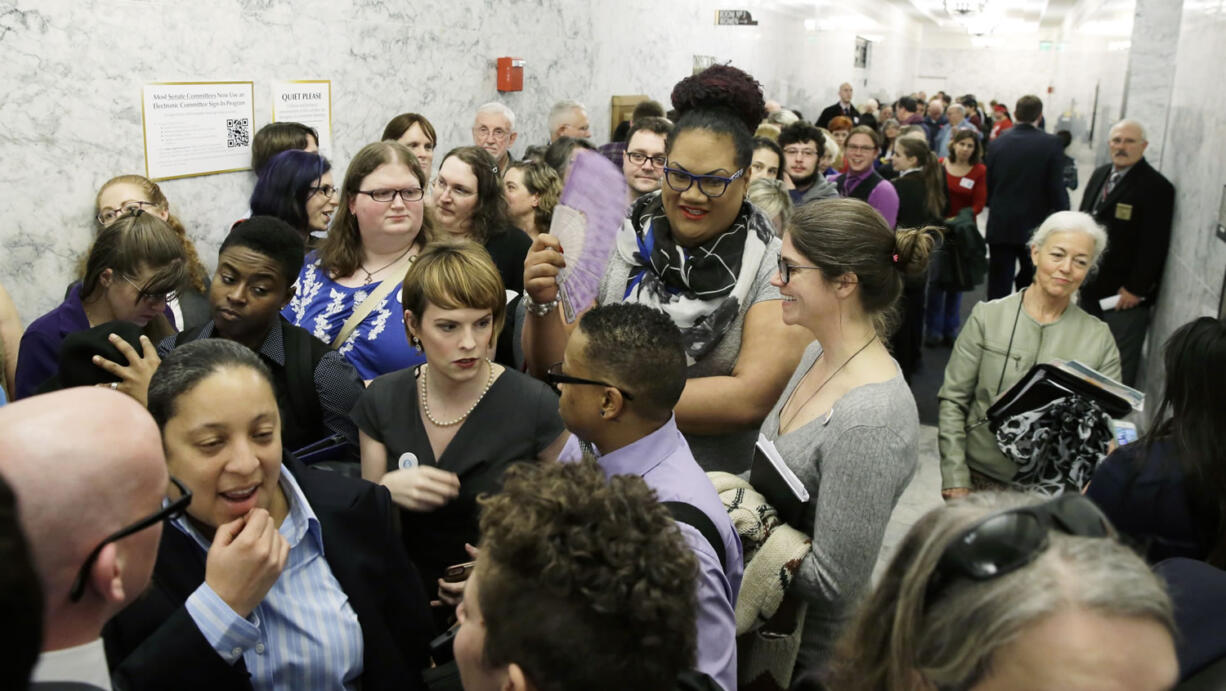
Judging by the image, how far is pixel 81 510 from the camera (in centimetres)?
110

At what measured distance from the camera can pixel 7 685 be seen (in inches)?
31.5

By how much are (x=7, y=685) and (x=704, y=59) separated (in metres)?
11.6

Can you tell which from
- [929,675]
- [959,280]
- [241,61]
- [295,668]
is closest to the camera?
[929,675]

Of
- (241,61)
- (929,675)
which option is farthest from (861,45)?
(929,675)

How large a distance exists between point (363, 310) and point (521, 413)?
857 mm

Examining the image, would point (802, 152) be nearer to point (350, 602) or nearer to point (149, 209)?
point (149, 209)

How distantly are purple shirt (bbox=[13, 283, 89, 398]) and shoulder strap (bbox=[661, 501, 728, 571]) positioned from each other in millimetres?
2026

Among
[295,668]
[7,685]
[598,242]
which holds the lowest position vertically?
[295,668]

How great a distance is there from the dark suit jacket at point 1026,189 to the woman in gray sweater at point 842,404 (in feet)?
21.3

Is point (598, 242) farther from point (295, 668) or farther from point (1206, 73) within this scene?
point (1206, 73)

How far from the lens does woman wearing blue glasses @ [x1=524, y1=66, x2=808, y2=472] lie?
2.38 m

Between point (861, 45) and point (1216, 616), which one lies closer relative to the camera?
point (1216, 616)

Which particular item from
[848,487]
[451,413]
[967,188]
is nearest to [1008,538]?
[848,487]

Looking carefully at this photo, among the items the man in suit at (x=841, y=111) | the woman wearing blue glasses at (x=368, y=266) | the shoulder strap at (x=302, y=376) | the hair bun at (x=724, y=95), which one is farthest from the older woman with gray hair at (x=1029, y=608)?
the man in suit at (x=841, y=111)
